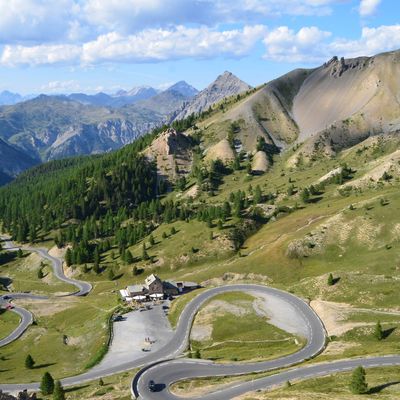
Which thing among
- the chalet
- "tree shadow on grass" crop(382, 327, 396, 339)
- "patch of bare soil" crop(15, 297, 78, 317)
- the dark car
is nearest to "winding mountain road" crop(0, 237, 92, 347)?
"patch of bare soil" crop(15, 297, 78, 317)

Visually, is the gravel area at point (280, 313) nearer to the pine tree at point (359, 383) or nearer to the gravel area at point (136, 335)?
the gravel area at point (136, 335)

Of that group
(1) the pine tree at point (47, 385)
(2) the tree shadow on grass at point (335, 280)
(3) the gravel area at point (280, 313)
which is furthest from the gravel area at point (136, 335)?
(2) the tree shadow on grass at point (335, 280)

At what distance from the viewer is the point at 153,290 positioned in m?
133

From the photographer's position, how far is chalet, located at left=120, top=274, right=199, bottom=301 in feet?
431

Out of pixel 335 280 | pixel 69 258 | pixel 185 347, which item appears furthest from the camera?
pixel 69 258

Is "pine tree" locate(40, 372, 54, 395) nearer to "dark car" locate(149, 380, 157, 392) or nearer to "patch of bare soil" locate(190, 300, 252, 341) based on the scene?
"dark car" locate(149, 380, 157, 392)

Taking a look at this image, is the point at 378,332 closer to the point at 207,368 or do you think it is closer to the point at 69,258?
the point at 207,368

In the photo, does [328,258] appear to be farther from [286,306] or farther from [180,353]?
[180,353]

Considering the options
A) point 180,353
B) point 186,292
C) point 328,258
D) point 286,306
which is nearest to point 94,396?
point 180,353

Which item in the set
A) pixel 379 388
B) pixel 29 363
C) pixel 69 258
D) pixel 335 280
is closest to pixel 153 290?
pixel 29 363

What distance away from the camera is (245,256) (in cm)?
15312

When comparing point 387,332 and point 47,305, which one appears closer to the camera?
point 387,332

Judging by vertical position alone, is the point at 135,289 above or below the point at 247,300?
below

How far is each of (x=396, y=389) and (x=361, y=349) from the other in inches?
899
